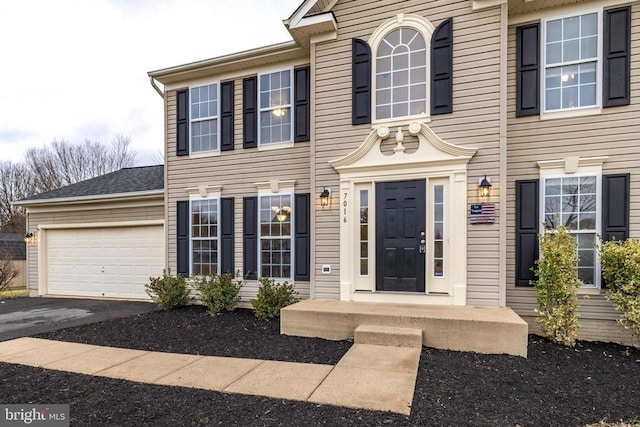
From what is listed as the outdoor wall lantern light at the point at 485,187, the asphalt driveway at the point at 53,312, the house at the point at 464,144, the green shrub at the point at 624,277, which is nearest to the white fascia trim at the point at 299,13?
the house at the point at 464,144

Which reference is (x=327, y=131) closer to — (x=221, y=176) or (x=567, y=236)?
(x=221, y=176)

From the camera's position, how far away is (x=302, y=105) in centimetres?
659

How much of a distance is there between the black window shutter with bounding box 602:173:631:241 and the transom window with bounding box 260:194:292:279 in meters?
5.11

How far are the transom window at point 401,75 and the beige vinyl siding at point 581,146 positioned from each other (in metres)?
1.40

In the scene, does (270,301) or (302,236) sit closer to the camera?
(270,301)

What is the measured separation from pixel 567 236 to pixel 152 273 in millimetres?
8526

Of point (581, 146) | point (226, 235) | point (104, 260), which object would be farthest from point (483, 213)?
point (104, 260)

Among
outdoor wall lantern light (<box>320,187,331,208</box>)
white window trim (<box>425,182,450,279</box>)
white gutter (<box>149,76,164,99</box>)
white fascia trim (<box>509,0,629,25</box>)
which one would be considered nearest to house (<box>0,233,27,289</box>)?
white gutter (<box>149,76,164,99</box>)

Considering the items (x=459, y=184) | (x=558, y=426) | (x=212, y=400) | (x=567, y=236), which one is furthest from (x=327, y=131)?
(x=558, y=426)

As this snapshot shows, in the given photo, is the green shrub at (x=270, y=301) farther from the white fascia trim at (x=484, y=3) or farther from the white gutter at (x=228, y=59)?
the white fascia trim at (x=484, y=3)

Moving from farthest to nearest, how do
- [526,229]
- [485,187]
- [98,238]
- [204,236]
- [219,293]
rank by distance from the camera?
[98,238]
[204,236]
[219,293]
[526,229]
[485,187]

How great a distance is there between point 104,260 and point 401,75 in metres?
8.56

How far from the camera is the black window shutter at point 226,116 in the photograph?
713 cm

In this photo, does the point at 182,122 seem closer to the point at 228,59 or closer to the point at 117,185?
the point at 228,59
